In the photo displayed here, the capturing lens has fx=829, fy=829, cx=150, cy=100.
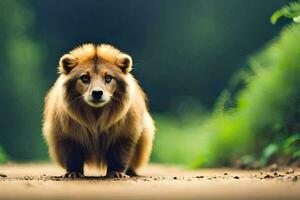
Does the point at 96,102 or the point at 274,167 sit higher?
the point at 274,167

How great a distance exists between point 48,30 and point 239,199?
17.3 metres

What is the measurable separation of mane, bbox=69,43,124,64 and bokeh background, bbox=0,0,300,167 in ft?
9.07

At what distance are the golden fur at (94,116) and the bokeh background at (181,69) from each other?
2.53 m

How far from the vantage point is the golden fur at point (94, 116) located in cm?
850

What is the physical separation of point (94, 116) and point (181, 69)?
15545 millimetres

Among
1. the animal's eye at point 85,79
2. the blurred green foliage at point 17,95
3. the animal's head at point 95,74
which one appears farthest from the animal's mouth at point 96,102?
the blurred green foliage at point 17,95

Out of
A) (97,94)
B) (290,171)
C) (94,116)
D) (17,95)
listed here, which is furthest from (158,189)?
(17,95)

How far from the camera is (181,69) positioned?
24016mm

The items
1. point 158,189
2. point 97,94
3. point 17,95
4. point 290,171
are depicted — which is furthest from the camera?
point 17,95

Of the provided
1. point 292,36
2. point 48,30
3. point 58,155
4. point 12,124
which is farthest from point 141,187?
point 48,30

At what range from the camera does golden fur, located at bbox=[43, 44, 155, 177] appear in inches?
335

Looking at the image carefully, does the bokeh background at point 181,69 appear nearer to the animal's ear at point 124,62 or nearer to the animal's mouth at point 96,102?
the animal's ear at point 124,62

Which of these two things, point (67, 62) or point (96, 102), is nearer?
point (96, 102)

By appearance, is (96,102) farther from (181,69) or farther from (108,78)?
(181,69)
